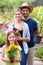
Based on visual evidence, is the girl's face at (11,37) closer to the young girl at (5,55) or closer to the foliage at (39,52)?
the young girl at (5,55)

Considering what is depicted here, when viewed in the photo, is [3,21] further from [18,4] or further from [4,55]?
[4,55]

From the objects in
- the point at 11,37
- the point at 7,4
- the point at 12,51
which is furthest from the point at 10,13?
the point at 12,51

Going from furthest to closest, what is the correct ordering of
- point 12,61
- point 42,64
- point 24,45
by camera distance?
1. point 42,64
2. point 24,45
3. point 12,61

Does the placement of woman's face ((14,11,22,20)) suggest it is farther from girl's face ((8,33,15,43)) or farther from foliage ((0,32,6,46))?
foliage ((0,32,6,46))

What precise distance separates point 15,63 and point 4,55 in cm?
14

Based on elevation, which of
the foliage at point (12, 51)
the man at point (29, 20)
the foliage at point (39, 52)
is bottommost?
the foliage at point (39, 52)

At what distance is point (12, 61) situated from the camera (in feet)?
9.73

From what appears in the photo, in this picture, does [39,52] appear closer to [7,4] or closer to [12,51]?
[12,51]

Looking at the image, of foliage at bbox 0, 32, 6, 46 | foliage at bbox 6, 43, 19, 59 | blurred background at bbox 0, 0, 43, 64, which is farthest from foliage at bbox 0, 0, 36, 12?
foliage at bbox 6, 43, 19, 59

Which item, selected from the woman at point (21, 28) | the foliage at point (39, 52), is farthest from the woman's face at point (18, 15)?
the foliage at point (39, 52)

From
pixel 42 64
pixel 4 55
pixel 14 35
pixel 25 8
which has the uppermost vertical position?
pixel 25 8

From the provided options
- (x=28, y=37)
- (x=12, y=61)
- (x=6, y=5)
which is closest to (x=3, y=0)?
(x=6, y=5)

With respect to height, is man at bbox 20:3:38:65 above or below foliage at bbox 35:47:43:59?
above

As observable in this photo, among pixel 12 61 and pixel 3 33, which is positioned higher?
pixel 3 33
